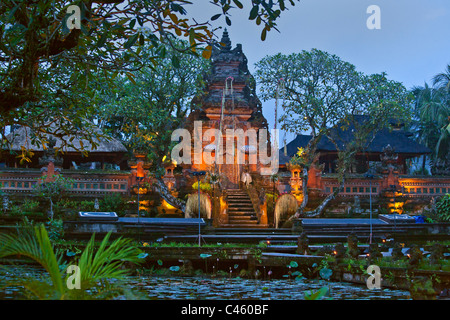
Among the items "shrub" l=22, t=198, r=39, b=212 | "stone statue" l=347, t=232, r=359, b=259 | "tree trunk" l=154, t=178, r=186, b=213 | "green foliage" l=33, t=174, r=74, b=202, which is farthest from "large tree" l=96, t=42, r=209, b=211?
"stone statue" l=347, t=232, r=359, b=259

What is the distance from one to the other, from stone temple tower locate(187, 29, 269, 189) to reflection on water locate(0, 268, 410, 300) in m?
14.8

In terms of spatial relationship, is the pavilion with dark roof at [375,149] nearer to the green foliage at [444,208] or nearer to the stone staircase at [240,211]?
the stone staircase at [240,211]

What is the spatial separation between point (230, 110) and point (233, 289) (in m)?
19.4

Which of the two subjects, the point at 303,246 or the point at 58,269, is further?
the point at 303,246

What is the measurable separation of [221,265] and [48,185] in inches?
411

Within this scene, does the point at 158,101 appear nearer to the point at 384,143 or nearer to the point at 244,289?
the point at 384,143

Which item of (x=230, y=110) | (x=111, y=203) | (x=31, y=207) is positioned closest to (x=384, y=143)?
(x=230, y=110)

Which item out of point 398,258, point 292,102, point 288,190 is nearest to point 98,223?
point 398,258

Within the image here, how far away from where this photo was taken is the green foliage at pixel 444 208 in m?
23.3

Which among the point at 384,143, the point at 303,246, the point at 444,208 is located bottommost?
the point at 303,246

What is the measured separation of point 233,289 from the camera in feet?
30.9

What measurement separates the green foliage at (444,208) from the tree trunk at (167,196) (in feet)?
35.5

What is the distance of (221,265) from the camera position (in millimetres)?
12758
